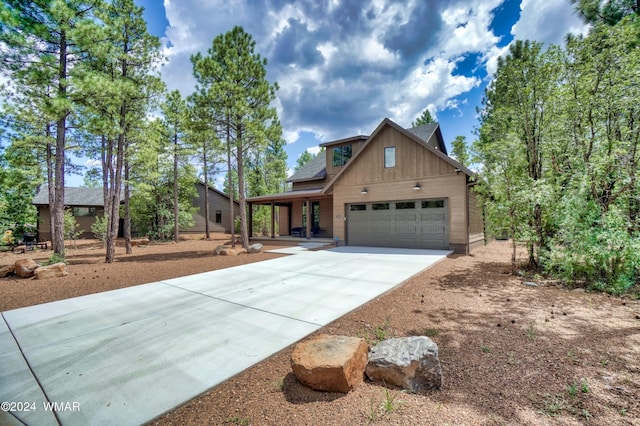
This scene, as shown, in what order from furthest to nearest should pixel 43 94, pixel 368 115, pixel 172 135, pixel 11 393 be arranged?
1. pixel 368 115
2. pixel 172 135
3. pixel 43 94
4. pixel 11 393

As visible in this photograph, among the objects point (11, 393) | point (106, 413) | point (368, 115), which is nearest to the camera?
point (106, 413)

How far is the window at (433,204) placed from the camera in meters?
11.5

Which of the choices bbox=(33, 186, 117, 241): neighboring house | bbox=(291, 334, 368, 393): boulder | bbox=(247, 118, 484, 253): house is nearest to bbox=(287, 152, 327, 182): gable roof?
bbox=(247, 118, 484, 253): house

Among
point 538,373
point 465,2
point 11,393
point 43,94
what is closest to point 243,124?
point 43,94

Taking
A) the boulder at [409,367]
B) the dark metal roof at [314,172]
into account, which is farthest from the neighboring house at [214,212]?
the boulder at [409,367]

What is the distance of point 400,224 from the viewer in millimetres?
12422

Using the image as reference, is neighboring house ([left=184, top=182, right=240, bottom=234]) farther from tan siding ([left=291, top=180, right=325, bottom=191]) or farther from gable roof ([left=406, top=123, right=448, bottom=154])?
gable roof ([left=406, top=123, right=448, bottom=154])

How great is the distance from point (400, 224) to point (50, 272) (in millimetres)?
12276

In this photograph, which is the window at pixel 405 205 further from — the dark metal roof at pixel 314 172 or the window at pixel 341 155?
the dark metal roof at pixel 314 172

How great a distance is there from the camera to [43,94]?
832cm

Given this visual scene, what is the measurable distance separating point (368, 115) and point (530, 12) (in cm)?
1123

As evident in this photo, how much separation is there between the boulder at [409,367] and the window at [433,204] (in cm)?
998

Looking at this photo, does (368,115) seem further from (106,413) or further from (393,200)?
(106,413)

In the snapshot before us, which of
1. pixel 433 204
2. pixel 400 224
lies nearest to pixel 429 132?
pixel 433 204
